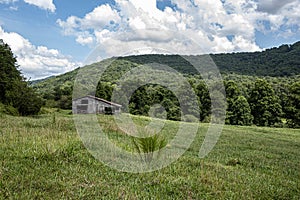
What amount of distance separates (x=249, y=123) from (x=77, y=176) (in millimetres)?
47158

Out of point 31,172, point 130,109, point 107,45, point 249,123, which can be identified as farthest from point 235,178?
point 130,109

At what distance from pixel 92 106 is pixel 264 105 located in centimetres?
3377

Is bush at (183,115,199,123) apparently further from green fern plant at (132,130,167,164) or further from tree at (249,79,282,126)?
green fern plant at (132,130,167,164)

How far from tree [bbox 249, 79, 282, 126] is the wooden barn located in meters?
26.7

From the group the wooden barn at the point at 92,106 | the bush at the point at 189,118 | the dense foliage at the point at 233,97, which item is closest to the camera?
the dense foliage at the point at 233,97

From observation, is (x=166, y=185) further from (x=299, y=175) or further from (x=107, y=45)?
(x=107, y=45)

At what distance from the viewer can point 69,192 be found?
15.6 ft

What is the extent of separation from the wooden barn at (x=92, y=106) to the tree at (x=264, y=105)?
87.8ft

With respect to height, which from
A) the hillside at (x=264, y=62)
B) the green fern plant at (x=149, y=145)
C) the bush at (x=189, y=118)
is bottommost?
the bush at (x=189, y=118)

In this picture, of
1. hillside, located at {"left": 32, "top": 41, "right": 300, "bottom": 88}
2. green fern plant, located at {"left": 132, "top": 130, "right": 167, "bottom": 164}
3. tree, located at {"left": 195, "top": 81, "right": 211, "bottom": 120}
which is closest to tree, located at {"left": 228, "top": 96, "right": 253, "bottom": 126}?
tree, located at {"left": 195, "top": 81, "right": 211, "bottom": 120}

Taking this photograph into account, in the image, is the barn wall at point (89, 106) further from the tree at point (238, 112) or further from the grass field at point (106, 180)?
the grass field at point (106, 180)

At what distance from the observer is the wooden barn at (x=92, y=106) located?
54.6 metres

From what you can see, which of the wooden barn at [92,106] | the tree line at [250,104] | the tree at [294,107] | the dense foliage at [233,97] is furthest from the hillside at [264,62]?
the tree at [294,107]

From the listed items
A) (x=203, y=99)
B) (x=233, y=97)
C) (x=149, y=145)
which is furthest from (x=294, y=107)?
(x=149, y=145)
